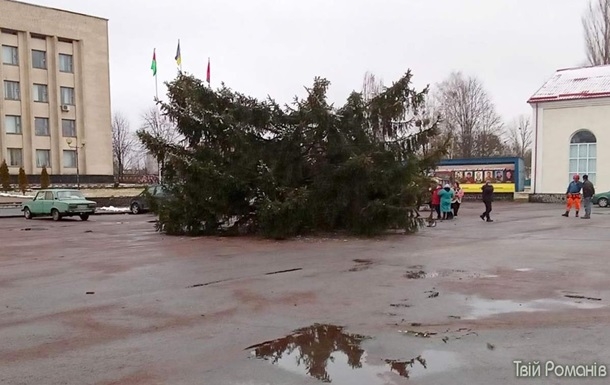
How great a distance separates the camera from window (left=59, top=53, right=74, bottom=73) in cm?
5891

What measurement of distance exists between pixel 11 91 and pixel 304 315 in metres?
58.1

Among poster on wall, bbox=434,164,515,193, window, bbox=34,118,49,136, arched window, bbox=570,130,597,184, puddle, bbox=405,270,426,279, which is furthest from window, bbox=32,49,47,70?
puddle, bbox=405,270,426,279

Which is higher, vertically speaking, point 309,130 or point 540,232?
point 309,130

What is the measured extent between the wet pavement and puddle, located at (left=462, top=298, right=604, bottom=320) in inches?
1.0

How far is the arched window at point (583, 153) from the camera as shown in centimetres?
3562

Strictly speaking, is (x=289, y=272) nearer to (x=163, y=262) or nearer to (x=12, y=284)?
(x=163, y=262)

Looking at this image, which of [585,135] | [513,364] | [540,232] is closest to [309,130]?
[540,232]

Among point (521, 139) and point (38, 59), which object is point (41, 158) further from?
point (521, 139)

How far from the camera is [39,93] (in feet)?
189

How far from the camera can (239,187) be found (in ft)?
55.1

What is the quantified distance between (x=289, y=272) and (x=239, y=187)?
6.72 meters

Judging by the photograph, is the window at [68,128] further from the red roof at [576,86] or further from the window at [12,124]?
the red roof at [576,86]

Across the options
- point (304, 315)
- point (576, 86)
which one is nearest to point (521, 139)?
point (576, 86)

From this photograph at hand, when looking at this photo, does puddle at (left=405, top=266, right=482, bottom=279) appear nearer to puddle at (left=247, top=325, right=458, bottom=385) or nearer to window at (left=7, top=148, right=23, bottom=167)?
puddle at (left=247, top=325, right=458, bottom=385)
